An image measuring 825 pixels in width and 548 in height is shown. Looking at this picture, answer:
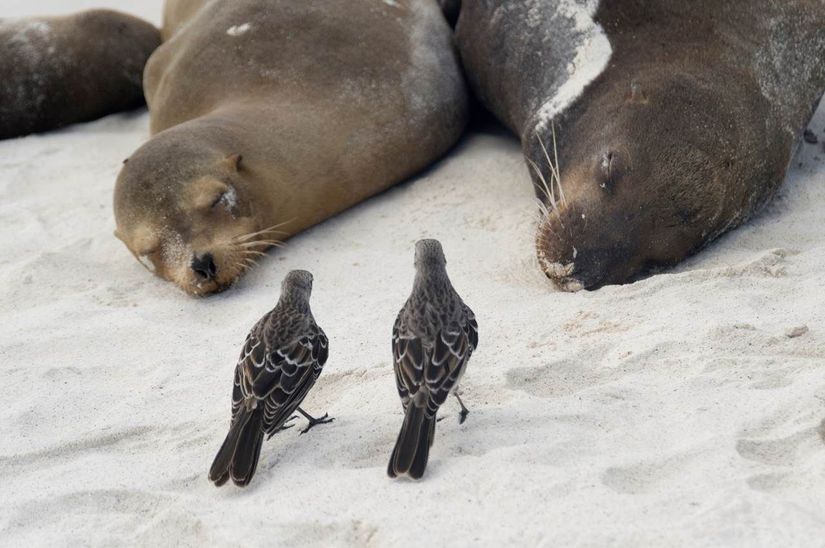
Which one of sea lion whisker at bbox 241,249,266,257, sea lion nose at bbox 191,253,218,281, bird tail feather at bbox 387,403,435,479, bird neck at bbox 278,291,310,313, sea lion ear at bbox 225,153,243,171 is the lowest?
sea lion whisker at bbox 241,249,266,257

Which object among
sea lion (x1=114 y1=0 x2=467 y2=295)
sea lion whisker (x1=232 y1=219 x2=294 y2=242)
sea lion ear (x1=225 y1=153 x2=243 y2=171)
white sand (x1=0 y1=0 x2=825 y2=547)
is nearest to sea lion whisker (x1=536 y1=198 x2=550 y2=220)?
white sand (x1=0 y1=0 x2=825 y2=547)

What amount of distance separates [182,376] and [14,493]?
2.72 ft

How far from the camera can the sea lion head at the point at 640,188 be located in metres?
4.45

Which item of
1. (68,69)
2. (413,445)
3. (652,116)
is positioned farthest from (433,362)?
(68,69)

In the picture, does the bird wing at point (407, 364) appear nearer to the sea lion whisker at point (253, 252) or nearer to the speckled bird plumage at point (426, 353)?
the speckled bird plumage at point (426, 353)

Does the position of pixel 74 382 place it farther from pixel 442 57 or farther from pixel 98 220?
pixel 442 57

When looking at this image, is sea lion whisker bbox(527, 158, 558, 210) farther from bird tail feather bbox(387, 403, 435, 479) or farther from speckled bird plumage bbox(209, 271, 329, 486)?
bird tail feather bbox(387, 403, 435, 479)

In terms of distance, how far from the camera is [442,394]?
3.20 meters

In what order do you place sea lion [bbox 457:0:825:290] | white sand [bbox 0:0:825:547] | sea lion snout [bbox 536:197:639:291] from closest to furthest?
white sand [bbox 0:0:825:547], sea lion snout [bbox 536:197:639:291], sea lion [bbox 457:0:825:290]

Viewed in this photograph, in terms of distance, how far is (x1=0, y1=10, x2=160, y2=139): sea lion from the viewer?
23.9 ft

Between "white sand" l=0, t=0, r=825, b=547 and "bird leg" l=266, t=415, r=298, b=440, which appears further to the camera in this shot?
"bird leg" l=266, t=415, r=298, b=440

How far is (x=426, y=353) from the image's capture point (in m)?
3.30

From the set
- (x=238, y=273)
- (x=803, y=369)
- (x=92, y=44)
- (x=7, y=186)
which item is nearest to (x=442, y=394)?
(x=803, y=369)

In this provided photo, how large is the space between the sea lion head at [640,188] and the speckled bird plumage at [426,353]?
0.97m
